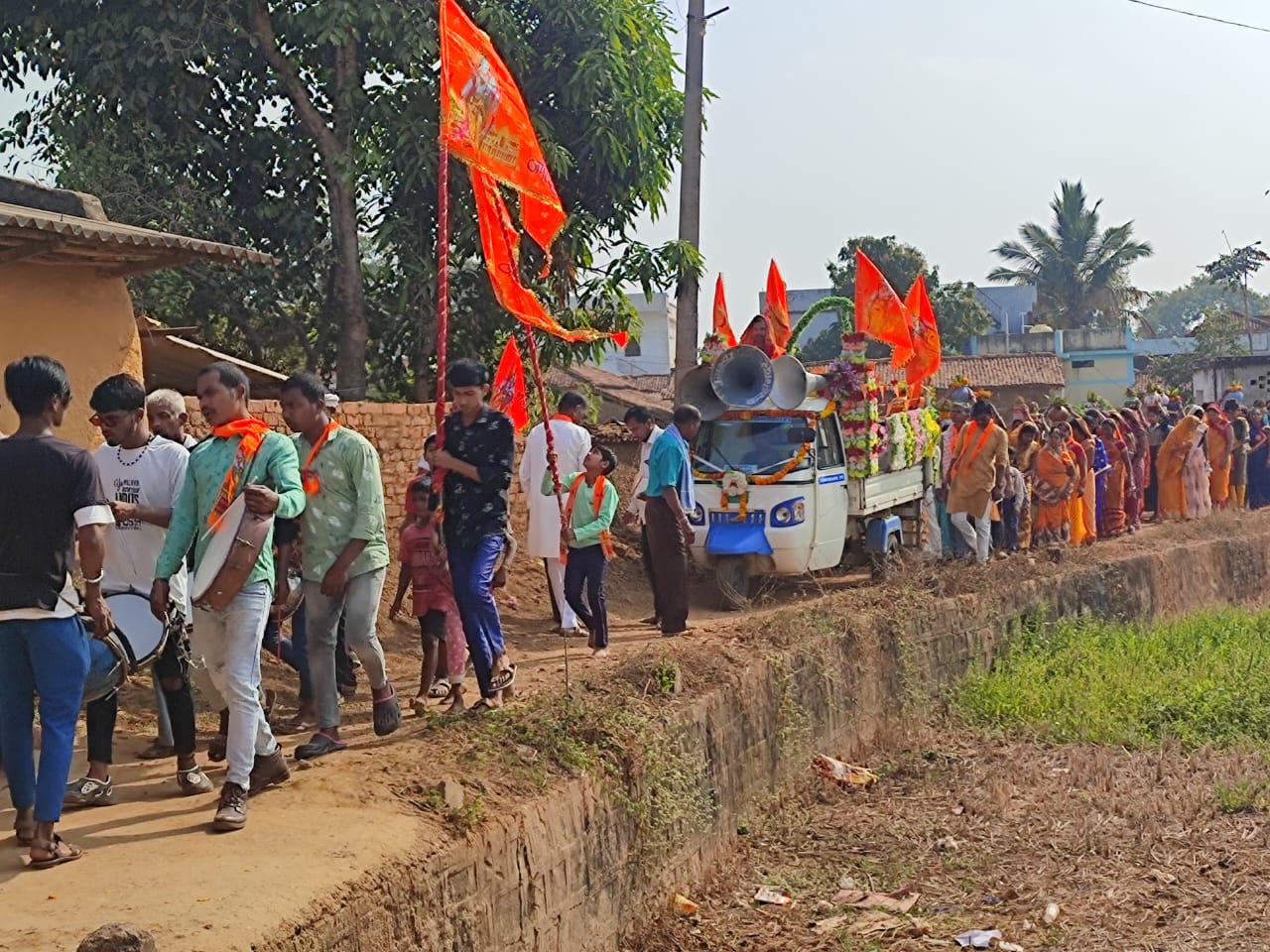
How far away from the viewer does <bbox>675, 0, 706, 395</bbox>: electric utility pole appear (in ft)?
50.0

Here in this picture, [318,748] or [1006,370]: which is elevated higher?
[1006,370]

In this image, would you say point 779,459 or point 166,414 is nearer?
point 166,414

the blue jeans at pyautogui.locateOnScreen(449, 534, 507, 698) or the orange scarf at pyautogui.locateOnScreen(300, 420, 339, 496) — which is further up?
the orange scarf at pyautogui.locateOnScreen(300, 420, 339, 496)

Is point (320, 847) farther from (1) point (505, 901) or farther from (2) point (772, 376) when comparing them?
(2) point (772, 376)

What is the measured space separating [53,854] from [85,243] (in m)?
4.64

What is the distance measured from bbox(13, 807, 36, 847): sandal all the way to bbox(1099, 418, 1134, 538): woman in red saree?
15.9m

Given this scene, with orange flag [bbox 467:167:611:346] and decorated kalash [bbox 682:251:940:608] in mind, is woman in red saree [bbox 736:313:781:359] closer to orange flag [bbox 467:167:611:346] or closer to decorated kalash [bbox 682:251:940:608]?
decorated kalash [bbox 682:251:940:608]

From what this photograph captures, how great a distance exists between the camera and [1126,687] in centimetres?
1191

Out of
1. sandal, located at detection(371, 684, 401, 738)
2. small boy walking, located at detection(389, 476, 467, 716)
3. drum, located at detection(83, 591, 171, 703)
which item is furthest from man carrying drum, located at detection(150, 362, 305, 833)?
small boy walking, located at detection(389, 476, 467, 716)

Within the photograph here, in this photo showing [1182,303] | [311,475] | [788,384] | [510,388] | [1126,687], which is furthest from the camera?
[1182,303]

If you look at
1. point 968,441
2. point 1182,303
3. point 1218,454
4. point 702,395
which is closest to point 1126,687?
point 968,441

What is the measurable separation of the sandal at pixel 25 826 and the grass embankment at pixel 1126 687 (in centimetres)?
782

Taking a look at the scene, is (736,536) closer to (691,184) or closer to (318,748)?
(691,184)

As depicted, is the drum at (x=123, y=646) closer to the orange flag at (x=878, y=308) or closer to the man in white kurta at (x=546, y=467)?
the man in white kurta at (x=546, y=467)
